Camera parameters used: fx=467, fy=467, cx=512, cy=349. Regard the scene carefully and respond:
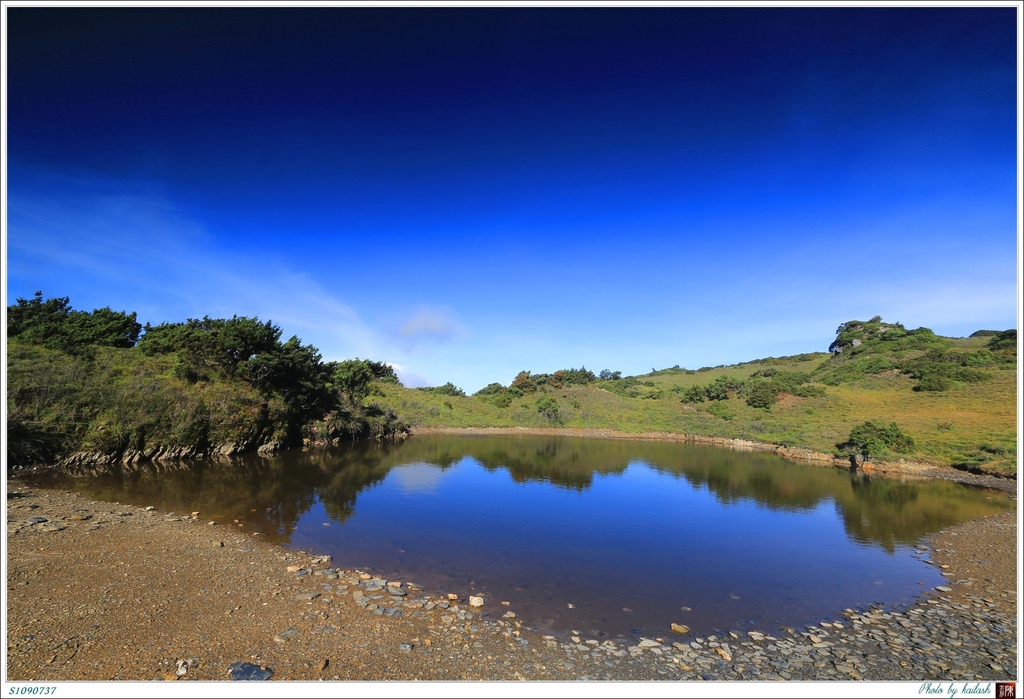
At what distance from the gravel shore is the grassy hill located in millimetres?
28601

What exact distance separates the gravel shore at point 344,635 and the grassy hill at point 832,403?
93.8ft

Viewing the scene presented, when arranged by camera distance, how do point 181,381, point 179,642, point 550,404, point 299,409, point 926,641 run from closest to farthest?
point 179,642 → point 926,641 → point 181,381 → point 299,409 → point 550,404

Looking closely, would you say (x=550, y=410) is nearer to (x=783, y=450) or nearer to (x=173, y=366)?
(x=783, y=450)

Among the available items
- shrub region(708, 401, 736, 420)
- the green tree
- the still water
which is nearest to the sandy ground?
the still water

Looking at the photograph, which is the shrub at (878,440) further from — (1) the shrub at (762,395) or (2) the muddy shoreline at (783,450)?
(1) the shrub at (762,395)

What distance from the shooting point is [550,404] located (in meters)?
58.1

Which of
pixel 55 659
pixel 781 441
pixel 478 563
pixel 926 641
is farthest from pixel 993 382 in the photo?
pixel 55 659

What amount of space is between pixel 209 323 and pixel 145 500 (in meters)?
19.8

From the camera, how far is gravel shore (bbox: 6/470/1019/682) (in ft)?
19.5

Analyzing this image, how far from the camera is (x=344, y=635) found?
6.81 metres

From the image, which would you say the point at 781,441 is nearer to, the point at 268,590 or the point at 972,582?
the point at 972,582

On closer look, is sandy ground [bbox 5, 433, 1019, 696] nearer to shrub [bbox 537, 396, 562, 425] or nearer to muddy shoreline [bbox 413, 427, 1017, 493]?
muddy shoreline [bbox 413, 427, 1017, 493]

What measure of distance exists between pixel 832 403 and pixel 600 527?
151 feet

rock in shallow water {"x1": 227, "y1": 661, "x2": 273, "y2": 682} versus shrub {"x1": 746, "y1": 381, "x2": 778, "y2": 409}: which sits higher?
shrub {"x1": 746, "y1": 381, "x2": 778, "y2": 409}
